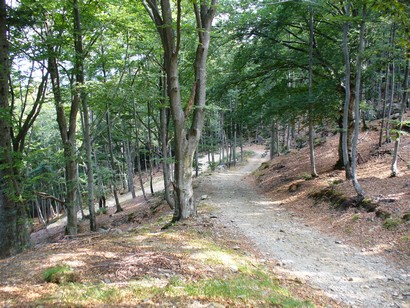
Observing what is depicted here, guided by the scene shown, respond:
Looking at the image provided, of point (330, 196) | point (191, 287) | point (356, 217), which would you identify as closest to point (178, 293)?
point (191, 287)

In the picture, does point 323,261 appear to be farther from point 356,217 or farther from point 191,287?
point 191,287

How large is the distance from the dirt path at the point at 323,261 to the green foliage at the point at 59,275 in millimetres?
3828

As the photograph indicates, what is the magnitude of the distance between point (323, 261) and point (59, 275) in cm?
513

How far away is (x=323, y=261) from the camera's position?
6.49 metres

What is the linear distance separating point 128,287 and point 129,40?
11927mm

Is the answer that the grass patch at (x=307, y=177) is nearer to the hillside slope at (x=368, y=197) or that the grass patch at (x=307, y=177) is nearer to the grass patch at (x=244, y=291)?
the hillside slope at (x=368, y=197)

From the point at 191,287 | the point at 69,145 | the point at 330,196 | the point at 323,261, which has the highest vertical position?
the point at 69,145

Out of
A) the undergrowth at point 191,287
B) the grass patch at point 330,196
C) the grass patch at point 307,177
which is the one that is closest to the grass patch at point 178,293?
the undergrowth at point 191,287

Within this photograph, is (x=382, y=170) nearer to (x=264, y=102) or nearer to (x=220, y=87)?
(x=264, y=102)

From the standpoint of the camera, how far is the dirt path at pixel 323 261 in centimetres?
505

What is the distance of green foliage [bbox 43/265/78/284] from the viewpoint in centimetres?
388

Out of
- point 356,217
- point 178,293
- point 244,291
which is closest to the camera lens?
point 178,293

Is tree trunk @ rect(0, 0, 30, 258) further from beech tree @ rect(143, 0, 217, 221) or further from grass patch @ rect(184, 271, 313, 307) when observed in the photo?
grass patch @ rect(184, 271, 313, 307)

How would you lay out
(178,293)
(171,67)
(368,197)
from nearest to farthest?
(178,293) < (171,67) < (368,197)
